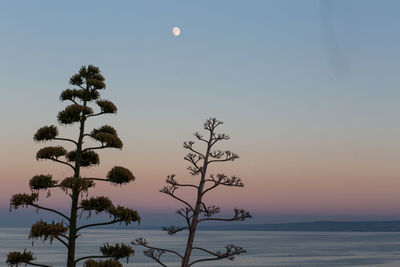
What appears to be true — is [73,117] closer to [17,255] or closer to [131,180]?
[131,180]

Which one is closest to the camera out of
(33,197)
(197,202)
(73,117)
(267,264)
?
(197,202)

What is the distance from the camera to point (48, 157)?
81.8 feet

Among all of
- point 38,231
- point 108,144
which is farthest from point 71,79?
point 38,231

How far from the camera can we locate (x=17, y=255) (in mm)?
24281

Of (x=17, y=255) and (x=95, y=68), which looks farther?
(x=95, y=68)

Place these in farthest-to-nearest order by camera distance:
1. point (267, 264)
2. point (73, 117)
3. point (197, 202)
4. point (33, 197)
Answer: point (267, 264) → point (73, 117) → point (33, 197) → point (197, 202)

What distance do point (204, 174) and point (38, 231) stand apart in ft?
25.8

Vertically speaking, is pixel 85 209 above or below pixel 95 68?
below

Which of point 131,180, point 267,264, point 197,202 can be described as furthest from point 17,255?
point 267,264

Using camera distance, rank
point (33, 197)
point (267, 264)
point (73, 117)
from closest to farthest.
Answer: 1. point (33, 197)
2. point (73, 117)
3. point (267, 264)

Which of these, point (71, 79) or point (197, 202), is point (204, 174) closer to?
point (197, 202)

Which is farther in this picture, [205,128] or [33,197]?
[33,197]

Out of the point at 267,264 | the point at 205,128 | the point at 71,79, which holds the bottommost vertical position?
the point at 267,264

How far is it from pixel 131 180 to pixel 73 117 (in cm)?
434
